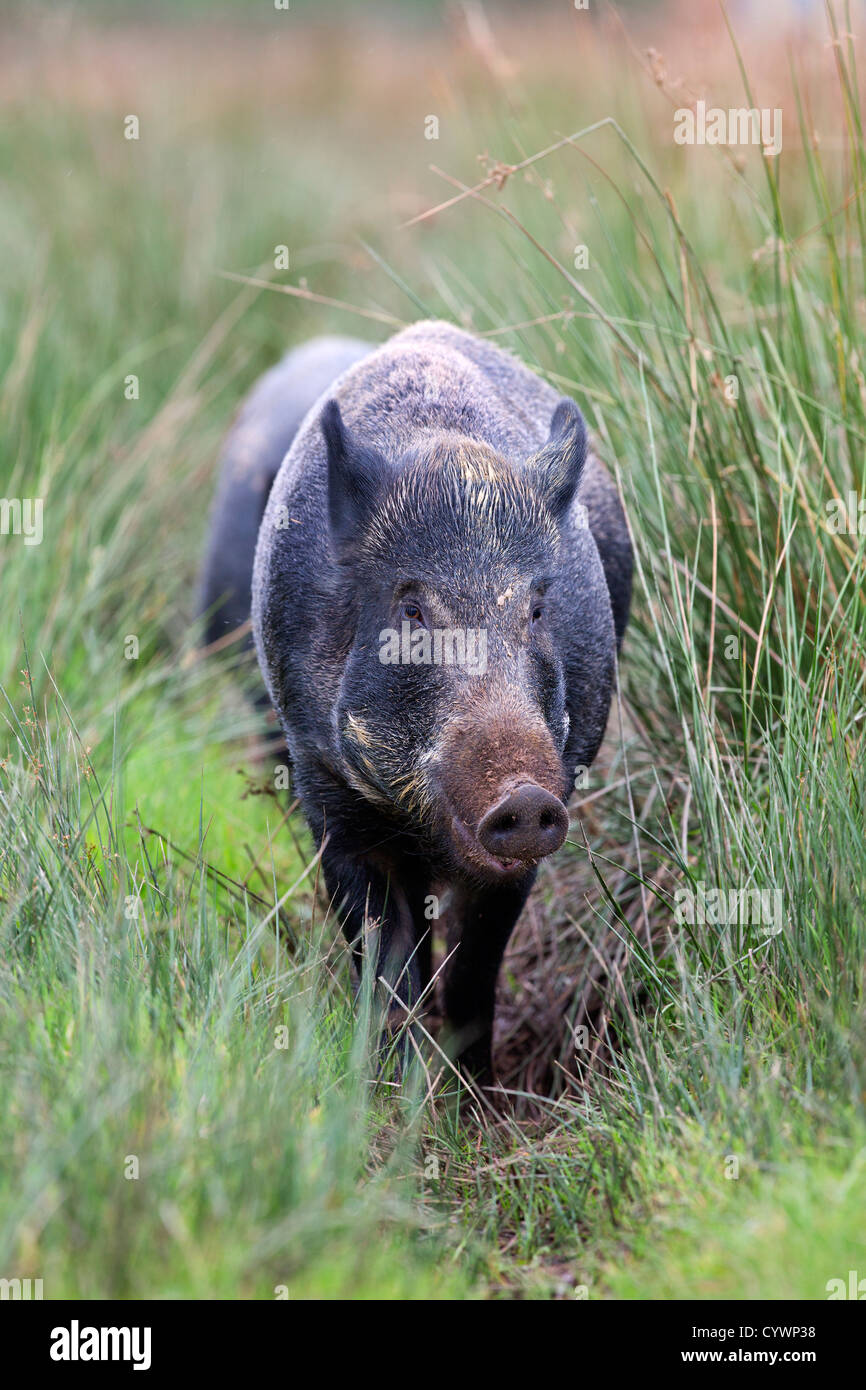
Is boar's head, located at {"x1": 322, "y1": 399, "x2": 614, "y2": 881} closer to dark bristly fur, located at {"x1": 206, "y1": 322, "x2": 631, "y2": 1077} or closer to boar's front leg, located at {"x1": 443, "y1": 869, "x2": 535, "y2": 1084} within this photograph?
dark bristly fur, located at {"x1": 206, "y1": 322, "x2": 631, "y2": 1077}

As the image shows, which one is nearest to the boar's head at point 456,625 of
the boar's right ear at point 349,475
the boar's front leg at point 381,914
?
the boar's right ear at point 349,475

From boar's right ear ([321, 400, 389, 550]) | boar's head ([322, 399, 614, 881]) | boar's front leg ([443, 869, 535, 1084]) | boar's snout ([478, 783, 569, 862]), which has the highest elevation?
boar's right ear ([321, 400, 389, 550])

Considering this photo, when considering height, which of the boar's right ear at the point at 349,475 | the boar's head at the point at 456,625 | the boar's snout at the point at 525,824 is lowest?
the boar's snout at the point at 525,824

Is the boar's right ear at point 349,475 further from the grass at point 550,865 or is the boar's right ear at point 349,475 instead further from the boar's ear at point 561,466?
the grass at point 550,865

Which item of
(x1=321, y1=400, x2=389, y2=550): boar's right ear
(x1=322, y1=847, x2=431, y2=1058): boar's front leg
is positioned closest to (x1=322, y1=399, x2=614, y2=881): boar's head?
(x1=321, y1=400, x2=389, y2=550): boar's right ear

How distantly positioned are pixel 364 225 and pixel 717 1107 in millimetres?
7461

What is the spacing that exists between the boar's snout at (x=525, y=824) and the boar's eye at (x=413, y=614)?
615 mm

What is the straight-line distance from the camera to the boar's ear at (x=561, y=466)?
11.8 feet

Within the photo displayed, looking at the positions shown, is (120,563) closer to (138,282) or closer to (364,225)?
(138,282)

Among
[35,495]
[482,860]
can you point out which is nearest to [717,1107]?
[482,860]

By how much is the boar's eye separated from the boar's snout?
61 centimetres

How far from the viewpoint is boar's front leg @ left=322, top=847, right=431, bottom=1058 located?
368 cm

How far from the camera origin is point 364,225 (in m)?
9.23

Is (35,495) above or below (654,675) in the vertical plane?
above
